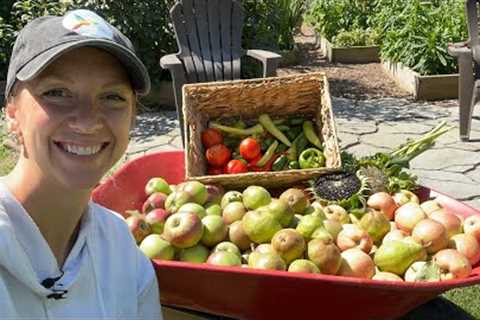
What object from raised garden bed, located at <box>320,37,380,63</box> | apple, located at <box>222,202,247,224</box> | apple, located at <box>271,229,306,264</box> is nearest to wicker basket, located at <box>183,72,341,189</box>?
apple, located at <box>222,202,247,224</box>

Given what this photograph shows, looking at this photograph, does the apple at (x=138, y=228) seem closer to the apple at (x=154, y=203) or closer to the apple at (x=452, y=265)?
the apple at (x=154, y=203)

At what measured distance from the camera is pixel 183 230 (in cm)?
220

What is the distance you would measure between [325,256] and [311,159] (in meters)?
0.99

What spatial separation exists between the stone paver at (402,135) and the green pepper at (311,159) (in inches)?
64.2

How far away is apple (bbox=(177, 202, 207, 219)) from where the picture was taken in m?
2.40

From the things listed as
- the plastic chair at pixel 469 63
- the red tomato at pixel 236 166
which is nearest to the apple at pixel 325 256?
the red tomato at pixel 236 166

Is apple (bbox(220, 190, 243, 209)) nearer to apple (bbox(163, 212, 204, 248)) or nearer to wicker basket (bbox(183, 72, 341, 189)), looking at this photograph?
wicker basket (bbox(183, 72, 341, 189))

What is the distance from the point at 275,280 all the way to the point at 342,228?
0.55 meters

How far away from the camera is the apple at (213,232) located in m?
2.29

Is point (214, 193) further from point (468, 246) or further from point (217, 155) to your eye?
point (468, 246)

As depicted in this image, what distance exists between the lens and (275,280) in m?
1.89

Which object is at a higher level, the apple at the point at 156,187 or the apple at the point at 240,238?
the apple at the point at 156,187

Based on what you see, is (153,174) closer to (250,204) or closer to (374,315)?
(250,204)

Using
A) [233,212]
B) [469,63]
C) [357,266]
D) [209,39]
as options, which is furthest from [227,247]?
[469,63]
